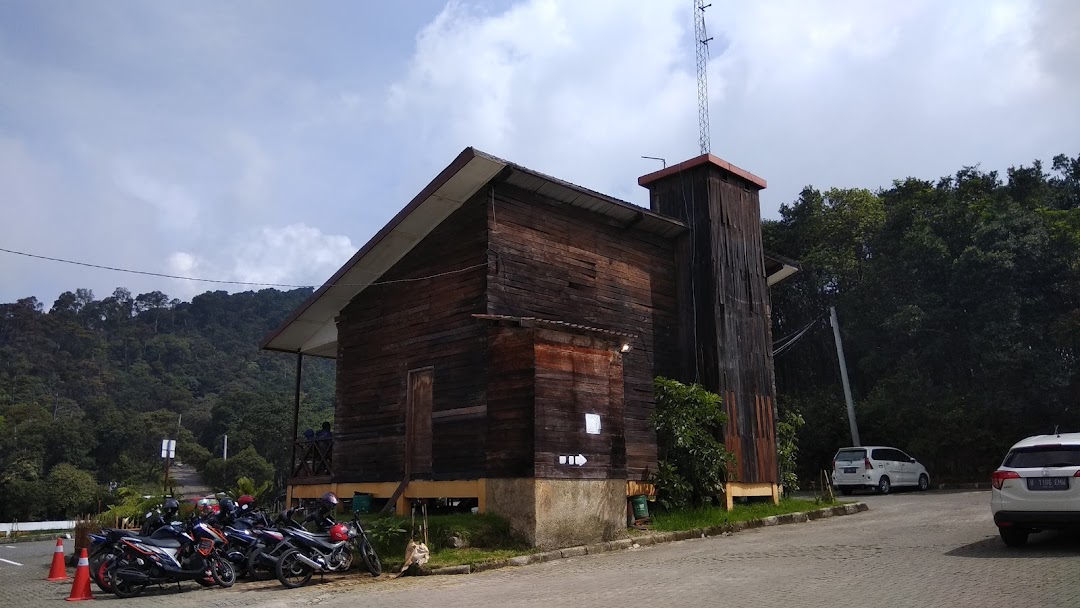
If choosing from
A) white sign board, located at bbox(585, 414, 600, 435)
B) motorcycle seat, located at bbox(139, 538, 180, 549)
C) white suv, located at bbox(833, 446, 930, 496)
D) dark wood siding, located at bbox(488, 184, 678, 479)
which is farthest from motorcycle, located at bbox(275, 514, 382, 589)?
white suv, located at bbox(833, 446, 930, 496)

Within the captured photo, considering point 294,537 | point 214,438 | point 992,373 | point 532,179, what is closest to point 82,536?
point 294,537

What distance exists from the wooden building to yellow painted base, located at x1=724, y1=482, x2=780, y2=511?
0.21 ft

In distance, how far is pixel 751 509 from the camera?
16781 millimetres

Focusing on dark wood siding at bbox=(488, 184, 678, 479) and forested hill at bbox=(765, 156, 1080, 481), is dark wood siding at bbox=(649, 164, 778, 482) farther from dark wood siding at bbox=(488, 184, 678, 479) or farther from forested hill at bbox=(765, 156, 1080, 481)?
forested hill at bbox=(765, 156, 1080, 481)

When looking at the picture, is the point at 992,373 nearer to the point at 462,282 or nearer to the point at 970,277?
the point at 970,277

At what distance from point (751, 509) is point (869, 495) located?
31.4 feet

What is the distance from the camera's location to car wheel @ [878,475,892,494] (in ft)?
79.1

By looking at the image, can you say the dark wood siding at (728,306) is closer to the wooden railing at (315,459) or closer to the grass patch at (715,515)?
the grass patch at (715,515)

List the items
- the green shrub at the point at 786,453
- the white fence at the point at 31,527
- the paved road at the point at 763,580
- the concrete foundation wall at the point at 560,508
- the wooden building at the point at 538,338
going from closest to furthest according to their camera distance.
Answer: the paved road at the point at 763,580
the concrete foundation wall at the point at 560,508
the wooden building at the point at 538,338
the green shrub at the point at 786,453
the white fence at the point at 31,527

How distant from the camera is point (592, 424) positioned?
13.7 metres

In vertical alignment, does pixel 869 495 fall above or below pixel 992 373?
below

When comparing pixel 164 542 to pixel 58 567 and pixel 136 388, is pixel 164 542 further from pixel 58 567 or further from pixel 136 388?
pixel 136 388

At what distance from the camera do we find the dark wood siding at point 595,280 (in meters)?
15.5

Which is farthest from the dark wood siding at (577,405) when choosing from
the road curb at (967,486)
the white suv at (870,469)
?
the road curb at (967,486)
